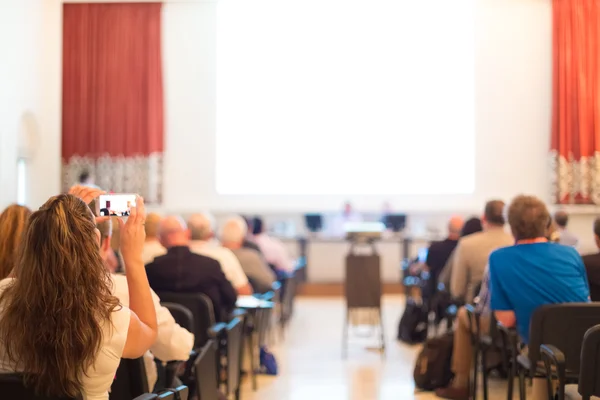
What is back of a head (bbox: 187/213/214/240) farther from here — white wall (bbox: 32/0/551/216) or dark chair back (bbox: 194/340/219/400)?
white wall (bbox: 32/0/551/216)

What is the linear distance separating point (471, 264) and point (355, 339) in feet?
7.22

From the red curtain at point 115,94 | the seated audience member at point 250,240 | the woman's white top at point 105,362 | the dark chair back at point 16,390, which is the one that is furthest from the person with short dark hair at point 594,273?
the red curtain at point 115,94

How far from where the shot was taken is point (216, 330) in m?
3.64

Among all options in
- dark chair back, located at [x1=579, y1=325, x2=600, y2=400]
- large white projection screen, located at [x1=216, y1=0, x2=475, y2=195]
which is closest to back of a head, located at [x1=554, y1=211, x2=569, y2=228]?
dark chair back, located at [x1=579, y1=325, x2=600, y2=400]

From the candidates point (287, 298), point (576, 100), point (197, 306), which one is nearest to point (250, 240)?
point (287, 298)

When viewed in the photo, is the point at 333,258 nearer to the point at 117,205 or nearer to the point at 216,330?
the point at 216,330

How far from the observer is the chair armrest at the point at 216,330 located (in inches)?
142

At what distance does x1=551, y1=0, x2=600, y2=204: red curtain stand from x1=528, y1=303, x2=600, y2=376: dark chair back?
7653 millimetres

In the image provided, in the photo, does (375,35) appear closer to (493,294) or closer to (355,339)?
(355,339)

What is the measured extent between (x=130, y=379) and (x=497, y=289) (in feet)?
5.82

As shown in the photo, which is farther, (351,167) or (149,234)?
(351,167)

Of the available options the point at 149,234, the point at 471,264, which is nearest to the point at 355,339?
the point at 471,264

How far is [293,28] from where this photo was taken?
10633 millimetres

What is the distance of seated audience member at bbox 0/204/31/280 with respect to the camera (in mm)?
2697
